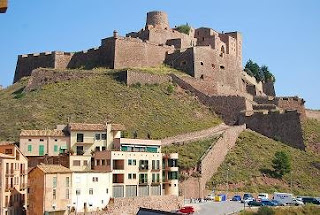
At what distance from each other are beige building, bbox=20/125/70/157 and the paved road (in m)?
15.1

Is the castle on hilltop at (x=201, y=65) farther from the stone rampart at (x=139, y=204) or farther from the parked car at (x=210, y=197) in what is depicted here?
the stone rampart at (x=139, y=204)

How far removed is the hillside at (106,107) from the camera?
2680 inches

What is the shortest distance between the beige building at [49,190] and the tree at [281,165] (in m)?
31.7

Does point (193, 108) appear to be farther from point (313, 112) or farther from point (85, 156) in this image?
point (85, 156)

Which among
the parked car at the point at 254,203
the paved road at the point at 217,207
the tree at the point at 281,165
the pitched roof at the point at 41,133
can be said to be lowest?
the paved road at the point at 217,207

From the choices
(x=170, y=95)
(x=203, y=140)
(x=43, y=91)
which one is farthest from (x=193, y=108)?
(x=43, y=91)

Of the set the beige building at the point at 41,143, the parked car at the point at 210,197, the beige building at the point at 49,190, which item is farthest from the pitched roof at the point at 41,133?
the parked car at the point at 210,197

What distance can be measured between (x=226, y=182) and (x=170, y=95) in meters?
24.3

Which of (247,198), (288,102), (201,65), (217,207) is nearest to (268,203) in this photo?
(247,198)

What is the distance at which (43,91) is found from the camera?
78125 millimetres

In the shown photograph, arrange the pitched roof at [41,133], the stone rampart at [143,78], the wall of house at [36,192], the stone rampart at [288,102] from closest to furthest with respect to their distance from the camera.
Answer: the wall of house at [36,192] → the pitched roof at [41,133] → the stone rampart at [143,78] → the stone rampart at [288,102]

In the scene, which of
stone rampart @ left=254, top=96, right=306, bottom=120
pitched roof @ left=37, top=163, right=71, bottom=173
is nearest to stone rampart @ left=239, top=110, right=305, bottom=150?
stone rampart @ left=254, top=96, right=306, bottom=120

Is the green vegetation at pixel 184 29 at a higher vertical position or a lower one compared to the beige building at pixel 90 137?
higher

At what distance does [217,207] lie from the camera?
166ft
